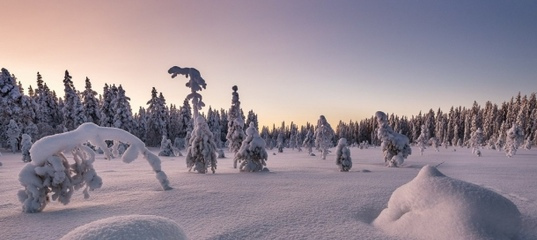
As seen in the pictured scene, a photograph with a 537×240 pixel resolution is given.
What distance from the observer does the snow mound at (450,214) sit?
4465 mm

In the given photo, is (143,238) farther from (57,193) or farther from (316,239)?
(57,193)

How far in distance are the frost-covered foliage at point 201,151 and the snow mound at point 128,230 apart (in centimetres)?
1255

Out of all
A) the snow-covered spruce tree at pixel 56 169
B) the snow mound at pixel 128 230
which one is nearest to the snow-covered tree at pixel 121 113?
the snow-covered spruce tree at pixel 56 169

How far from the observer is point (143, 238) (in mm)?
2756

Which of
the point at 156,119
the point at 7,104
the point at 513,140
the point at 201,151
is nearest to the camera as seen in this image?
the point at 201,151

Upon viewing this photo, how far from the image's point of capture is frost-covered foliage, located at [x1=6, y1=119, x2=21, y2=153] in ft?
120

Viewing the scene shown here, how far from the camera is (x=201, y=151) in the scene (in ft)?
52.0

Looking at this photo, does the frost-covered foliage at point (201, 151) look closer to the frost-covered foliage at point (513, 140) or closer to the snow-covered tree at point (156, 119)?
the frost-covered foliage at point (513, 140)

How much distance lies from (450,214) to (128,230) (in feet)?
16.2

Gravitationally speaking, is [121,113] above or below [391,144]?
above

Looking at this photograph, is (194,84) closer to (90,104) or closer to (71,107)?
(90,104)

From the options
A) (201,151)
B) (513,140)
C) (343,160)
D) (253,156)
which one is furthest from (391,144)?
(513,140)

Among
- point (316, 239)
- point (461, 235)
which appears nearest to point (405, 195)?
point (461, 235)

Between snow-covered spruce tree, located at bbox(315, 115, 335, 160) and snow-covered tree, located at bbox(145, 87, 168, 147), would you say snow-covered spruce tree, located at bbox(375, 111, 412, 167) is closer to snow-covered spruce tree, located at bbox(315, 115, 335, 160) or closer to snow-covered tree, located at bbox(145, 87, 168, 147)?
snow-covered spruce tree, located at bbox(315, 115, 335, 160)
